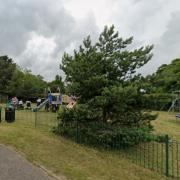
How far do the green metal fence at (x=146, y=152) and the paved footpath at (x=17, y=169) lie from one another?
2.98 meters

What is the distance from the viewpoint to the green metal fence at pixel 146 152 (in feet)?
32.3

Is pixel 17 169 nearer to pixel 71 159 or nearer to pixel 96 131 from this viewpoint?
pixel 71 159

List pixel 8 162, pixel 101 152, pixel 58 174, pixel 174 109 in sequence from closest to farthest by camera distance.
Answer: pixel 58 174
pixel 8 162
pixel 101 152
pixel 174 109

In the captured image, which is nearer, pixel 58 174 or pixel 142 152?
pixel 58 174

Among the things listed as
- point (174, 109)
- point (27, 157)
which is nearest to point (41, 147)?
point (27, 157)

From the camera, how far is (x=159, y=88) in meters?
12.0

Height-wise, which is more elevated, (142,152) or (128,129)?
(128,129)

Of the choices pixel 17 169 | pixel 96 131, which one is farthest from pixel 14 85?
pixel 17 169

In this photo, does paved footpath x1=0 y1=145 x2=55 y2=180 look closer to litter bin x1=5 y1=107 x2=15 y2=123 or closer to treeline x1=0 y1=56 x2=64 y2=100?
litter bin x1=5 y1=107 x2=15 y2=123

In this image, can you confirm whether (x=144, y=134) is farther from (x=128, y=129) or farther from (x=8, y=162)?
(x=8, y=162)

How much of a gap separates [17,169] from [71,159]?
1858mm

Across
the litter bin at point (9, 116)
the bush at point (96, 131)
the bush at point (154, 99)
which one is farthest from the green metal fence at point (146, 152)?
the litter bin at point (9, 116)

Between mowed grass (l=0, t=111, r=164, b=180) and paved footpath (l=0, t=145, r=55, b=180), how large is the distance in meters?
0.31

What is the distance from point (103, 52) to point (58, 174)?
208 inches
